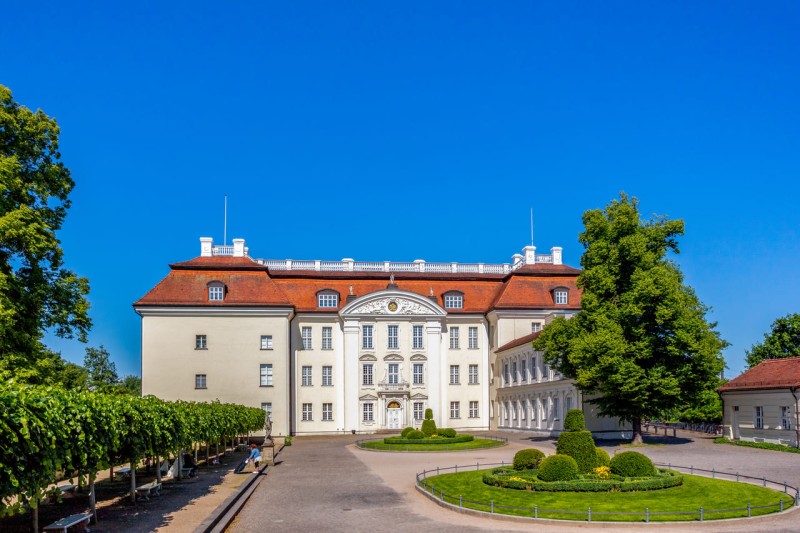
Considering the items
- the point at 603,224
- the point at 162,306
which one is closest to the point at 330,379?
the point at 162,306

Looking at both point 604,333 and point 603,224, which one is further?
point 603,224

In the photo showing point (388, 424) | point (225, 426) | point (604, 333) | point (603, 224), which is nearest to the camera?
point (225, 426)

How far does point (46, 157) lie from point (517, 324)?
42998 mm

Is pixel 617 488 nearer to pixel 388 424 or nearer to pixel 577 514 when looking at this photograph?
pixel 577 514

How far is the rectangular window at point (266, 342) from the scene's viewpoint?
60.3m

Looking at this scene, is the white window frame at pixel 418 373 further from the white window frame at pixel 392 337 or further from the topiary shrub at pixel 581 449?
the topiary shrub at pixel 581 449

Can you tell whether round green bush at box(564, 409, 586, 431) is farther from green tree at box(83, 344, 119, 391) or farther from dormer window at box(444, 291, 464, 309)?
green tree at box(83, 344, 119, 391)

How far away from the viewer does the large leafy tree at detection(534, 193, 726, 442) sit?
4025 cm

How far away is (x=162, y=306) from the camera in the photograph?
194 ft

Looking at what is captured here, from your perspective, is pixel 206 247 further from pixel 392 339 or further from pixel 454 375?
pixel 454 375

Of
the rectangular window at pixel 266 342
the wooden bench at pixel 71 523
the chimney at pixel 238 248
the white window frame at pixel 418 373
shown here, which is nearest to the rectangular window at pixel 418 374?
A: the white window frame at pixel 418 373

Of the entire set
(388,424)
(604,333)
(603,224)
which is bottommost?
(388,424)

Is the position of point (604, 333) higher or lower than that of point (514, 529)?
higher

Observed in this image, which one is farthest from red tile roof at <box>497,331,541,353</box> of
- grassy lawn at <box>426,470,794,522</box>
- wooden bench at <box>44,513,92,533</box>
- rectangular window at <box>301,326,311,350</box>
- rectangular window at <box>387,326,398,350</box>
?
wooden bench at <box>44,513,92,533</box>
